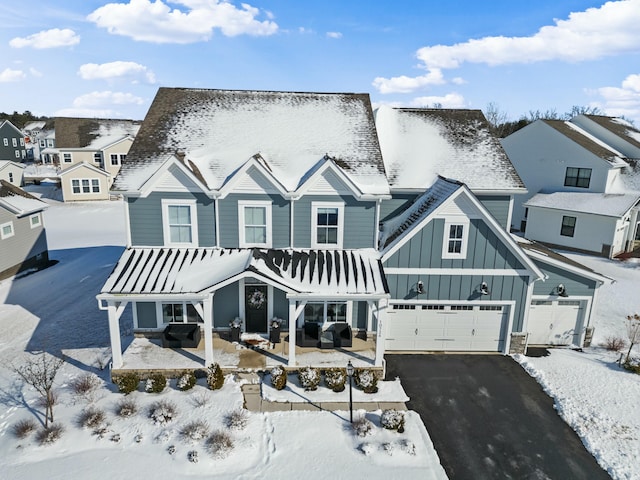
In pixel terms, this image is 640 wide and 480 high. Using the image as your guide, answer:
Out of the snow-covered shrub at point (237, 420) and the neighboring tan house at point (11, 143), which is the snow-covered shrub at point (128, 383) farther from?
the neighboring tan house at point (11, 143)

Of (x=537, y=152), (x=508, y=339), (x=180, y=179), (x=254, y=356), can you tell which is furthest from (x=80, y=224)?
(x=537, y=152)

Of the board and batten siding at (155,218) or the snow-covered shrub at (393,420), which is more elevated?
the board and batten siding at (155,218)

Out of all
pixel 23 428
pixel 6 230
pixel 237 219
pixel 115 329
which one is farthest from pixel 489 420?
pixel 6 230

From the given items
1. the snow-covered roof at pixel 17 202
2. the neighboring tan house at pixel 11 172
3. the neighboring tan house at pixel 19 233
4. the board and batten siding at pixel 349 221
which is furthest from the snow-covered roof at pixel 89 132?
the board and batten siding at pixel 349 221

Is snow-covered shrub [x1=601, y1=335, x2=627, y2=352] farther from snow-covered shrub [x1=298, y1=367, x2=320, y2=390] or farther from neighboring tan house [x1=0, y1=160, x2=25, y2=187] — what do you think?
neighboring tan house [x1=0, y1=160, x2=25, y2=187]

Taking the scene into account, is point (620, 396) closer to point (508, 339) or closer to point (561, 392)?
point (561, 392)

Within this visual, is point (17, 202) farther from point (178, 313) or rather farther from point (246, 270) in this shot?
point (246, 270)
